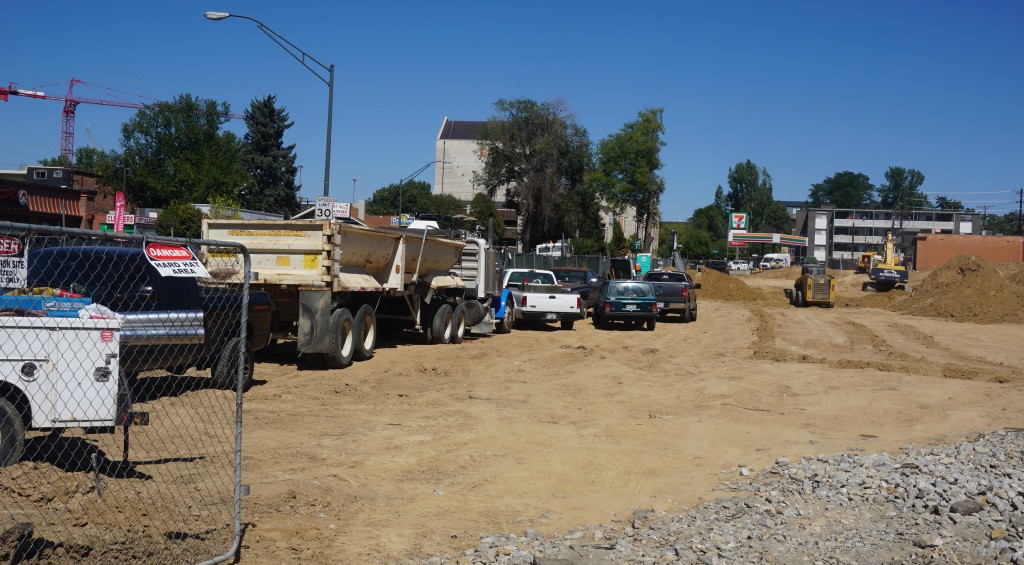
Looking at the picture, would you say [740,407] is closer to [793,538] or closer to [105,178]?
[793,538]

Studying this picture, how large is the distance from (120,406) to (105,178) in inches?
2660

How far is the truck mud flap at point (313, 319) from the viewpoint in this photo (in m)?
14.8

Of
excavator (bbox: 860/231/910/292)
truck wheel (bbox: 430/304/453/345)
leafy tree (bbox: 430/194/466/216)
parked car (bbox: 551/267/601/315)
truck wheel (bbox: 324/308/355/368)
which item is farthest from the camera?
leafy tree (bbox: 430/194/466/216)

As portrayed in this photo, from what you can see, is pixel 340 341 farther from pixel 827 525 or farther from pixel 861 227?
pixel 861 227

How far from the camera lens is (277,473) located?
26.5 ft

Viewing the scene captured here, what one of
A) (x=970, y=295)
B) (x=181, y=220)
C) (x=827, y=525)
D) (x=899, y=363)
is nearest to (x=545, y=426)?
(x=827, y=525)

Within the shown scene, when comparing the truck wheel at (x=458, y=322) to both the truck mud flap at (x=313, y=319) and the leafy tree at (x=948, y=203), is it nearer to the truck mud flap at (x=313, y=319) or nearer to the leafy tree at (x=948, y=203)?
the truck mud flap at (x=313, y=319)

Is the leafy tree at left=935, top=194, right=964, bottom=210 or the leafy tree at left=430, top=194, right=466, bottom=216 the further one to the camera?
the leafy tree at left=935, top=194, right=964, bottom=210

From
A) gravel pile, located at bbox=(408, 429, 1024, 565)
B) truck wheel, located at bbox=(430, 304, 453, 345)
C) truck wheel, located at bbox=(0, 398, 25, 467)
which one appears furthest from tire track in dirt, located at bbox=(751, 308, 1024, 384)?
truck wheel, located at bbox=(0, 398, 25, 467)

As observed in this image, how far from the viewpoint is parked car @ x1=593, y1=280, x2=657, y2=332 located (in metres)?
27.8

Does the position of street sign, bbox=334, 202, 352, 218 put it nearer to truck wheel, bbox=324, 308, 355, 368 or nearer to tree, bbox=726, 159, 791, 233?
truck wheel, bbox=324, 308, 355, 368

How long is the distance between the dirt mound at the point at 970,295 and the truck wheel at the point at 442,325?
89.2ft

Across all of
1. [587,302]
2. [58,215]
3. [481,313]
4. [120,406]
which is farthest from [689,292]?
[58,215]

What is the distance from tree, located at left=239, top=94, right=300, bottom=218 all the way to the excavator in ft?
166
